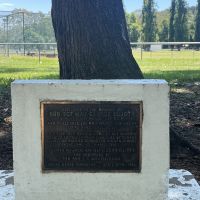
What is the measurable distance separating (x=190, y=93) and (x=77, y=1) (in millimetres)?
5243

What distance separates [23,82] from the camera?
4254 mm

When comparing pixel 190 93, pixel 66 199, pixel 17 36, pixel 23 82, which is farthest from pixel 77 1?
pixel 17 36

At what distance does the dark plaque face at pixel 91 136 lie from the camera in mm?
4258

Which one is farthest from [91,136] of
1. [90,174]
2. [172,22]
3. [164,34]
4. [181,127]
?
[164,34]

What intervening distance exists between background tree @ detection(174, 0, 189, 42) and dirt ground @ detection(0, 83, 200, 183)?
184ft

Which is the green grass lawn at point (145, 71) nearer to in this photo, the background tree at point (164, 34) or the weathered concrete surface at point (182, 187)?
the weathered concrete surface at point (182, 187)

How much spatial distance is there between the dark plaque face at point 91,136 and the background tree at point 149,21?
6313cm

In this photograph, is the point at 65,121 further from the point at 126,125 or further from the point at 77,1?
the point at 77,1

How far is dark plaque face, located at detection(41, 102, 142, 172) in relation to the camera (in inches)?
168

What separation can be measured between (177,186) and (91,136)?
114 centimetres

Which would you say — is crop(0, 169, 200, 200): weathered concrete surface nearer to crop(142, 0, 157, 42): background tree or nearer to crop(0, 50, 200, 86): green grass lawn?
crop(0, 50, 200, 86): green grass lawn

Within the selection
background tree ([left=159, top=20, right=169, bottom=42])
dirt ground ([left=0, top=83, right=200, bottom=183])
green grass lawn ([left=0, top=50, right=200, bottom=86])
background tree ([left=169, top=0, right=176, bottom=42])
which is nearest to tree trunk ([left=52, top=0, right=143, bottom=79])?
dirt ground ([left=0, top=83, right=200, bottom=183])

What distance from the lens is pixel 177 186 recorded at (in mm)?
4930

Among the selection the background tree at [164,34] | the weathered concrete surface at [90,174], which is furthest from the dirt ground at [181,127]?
the background tree at [164,34]
